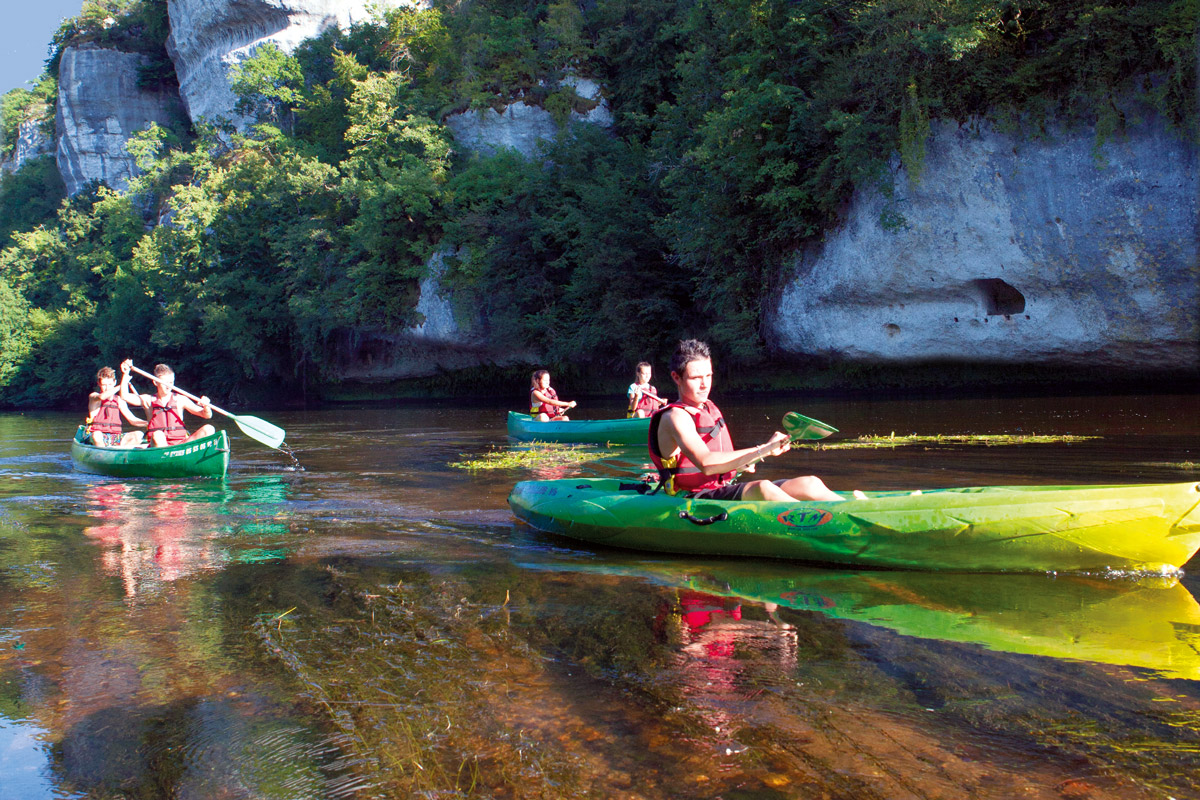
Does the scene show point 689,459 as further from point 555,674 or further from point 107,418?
point 107,418

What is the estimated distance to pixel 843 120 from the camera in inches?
606

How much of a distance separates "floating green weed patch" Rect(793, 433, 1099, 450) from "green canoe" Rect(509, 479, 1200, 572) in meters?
5.25

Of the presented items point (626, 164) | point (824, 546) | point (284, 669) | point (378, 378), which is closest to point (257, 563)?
point (284, 669)

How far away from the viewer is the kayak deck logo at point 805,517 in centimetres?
468

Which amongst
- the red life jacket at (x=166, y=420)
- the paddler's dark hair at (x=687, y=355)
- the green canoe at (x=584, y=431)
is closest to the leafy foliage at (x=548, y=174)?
the green canoe at (x=584, y=431)

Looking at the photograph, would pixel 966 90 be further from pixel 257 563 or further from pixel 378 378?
pixel 378 378

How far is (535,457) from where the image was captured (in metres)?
10.7

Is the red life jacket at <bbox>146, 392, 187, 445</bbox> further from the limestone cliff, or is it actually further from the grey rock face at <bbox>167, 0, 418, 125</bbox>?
the grey rock face at <bbox>167, 0, 418, 125</bbox>

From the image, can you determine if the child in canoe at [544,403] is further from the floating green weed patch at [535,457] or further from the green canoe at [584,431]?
the floating green weed patch at [535,457]

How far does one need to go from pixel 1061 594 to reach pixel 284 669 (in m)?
3.53

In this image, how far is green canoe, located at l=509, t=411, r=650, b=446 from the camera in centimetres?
1142

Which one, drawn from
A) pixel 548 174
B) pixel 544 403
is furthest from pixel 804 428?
pixel 548 174

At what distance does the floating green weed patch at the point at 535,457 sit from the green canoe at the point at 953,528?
461 centimetres

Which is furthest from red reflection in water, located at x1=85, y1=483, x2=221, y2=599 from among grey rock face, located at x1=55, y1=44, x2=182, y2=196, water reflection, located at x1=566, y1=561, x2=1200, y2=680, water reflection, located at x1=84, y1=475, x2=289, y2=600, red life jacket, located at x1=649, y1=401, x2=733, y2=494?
grey rock face, located at x1=55, y1=44, x2=182, y2=196
